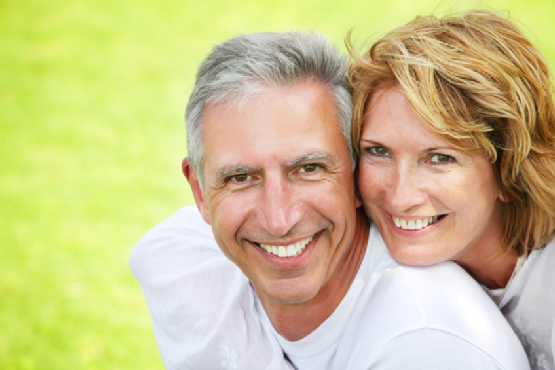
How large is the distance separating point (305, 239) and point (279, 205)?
25 centimetres

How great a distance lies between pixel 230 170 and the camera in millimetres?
2521

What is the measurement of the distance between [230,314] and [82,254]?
4.08 metres

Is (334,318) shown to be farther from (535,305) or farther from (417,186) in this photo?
(535,305)

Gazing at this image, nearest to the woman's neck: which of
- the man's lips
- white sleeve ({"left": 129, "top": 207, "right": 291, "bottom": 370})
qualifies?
the man's lips

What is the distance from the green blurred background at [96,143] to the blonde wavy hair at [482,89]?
27cm

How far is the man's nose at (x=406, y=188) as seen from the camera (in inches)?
95.6

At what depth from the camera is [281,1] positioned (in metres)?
12.4

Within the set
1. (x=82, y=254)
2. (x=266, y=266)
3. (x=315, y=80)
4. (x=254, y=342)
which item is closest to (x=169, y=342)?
(x=254, y=342)

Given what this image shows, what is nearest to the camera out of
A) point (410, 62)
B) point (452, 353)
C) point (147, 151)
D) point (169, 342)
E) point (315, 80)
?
point (452, 353)

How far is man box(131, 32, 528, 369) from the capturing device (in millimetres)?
2314

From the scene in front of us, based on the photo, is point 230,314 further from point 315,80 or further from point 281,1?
point 281,1

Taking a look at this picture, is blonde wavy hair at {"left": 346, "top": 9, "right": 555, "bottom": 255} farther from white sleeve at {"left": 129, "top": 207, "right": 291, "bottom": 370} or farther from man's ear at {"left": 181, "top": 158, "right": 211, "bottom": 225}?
white sleeve at {"left": 129, "top": 207, "right": 291, "bottom": 370}

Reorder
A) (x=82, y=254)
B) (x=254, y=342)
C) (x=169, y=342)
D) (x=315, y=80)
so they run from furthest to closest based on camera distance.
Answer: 1. (x=82, y=254)
2. (x=169, y=342)
3. (x=254, y=342)
4. (x=315, y=80)

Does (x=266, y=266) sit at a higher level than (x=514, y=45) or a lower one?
lower
